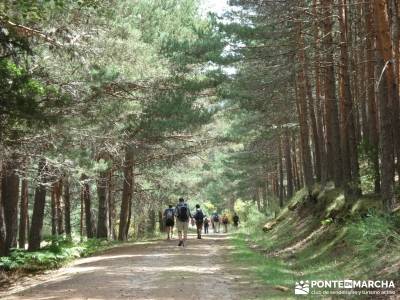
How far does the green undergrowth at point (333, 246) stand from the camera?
32.4 feet

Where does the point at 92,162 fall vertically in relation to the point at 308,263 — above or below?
above

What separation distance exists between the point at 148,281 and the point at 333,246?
529 centimetres

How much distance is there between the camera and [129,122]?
21.5 metres

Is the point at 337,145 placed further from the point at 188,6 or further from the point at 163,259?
the point at 188,6

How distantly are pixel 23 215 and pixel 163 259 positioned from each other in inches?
664

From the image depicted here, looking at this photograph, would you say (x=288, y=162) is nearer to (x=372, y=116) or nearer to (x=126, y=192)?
(x=126, y=192)

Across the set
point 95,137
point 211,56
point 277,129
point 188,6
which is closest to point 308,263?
point 95,137

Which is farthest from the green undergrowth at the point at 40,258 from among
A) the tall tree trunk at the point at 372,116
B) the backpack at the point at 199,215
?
the tall tree trunk at the point at 372,116

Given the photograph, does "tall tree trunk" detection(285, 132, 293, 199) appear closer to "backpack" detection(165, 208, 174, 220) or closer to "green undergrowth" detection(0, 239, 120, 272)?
"backpack" detection(165, 208, 174, 220)

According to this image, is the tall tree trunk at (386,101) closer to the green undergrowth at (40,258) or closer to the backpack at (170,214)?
Answer: the green undergrowth at (40,258)

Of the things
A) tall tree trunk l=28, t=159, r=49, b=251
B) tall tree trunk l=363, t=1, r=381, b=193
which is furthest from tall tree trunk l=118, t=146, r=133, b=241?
tall tree trunk l=363, t=1, r=381, b=193

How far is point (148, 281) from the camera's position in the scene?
10867 millimetres

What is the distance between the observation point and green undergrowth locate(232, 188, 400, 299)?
32.4ft

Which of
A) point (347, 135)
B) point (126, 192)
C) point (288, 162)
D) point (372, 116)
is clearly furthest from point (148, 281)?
point (288, 162)
